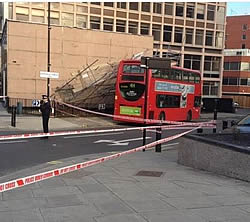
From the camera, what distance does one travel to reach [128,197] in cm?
568

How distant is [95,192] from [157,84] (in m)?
16.0

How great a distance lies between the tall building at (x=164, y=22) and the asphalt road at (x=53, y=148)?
26.9 metres

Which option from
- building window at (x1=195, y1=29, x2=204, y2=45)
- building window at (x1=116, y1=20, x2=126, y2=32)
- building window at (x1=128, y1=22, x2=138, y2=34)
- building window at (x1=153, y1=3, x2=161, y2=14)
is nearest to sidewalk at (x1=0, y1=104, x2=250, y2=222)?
building window at (x1=116, y1=20, x2=126, y2=32)

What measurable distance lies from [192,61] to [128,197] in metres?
48.1

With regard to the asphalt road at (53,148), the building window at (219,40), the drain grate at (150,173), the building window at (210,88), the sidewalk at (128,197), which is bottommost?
the asphalt road at (53,148)

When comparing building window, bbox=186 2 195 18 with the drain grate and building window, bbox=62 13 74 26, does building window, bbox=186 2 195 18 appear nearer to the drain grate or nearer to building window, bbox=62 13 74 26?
building window, bbox=62 13 74 26

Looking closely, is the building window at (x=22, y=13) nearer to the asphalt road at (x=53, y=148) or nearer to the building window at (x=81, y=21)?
the building window at (x=81, y=21)

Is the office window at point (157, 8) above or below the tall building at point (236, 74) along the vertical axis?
above

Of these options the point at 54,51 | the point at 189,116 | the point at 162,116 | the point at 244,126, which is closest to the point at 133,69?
the point at 162,116

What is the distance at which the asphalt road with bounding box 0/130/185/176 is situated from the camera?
30.9 ft

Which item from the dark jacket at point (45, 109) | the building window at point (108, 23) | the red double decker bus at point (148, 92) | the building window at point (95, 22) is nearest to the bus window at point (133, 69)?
the red double decker bus at point (148, 92)

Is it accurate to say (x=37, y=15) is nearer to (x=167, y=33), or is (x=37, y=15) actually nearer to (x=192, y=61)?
(x=167, y=33)

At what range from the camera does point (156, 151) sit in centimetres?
1136

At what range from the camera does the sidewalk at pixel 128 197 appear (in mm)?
4723
